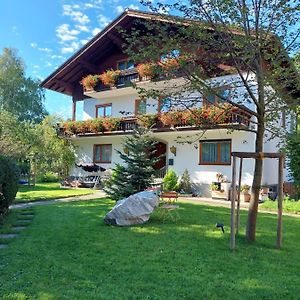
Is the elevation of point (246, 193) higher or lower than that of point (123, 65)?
lower

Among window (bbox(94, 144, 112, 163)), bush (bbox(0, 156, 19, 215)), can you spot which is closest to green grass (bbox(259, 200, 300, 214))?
bush (bbox(0, 156, 19, 215))

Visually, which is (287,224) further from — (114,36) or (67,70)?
(67,70)

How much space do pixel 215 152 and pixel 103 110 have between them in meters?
8.80

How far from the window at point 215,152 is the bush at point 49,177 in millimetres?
12442

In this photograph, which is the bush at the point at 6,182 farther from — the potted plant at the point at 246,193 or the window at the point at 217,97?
the potted plant at the point at 246,193

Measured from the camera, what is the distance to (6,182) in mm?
9328

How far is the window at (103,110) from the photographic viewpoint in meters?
23.4

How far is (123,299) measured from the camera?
4.25 m

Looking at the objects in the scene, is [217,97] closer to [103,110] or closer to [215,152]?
[215,152]

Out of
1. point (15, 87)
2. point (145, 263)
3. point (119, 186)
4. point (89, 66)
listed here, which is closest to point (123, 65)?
point (89, 66)

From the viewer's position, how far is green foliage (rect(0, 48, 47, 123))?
138ft

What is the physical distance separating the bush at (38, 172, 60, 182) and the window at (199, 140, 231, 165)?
1244 centimetres

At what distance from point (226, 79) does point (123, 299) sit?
5.34m

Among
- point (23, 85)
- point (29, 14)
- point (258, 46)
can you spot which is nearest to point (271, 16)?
point (258, 46)
